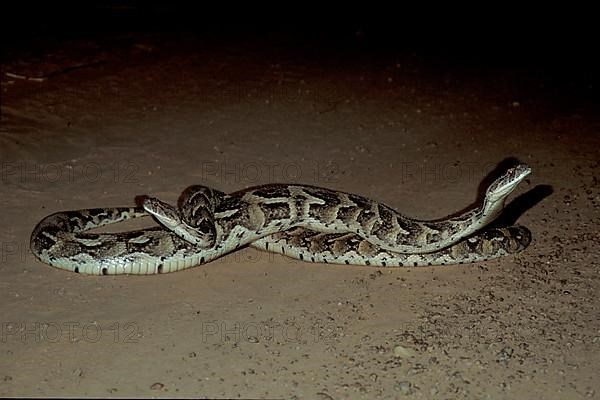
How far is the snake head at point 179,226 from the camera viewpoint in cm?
871

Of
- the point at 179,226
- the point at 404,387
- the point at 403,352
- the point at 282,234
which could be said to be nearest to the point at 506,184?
the point at 403,352

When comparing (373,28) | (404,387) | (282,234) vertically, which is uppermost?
(373,28)

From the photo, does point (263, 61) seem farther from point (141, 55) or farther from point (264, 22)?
point (264, 22)

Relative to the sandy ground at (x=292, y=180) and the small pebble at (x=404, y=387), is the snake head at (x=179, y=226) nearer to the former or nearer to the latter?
the sandy ground at (x=292, y=180)

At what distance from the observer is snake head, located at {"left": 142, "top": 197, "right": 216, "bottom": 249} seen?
8.71 m

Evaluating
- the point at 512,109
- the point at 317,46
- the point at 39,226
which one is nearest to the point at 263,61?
the point at 317,46

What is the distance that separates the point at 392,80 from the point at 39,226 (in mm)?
8384

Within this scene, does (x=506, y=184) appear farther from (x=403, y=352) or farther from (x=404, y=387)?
(x=404, y=387)

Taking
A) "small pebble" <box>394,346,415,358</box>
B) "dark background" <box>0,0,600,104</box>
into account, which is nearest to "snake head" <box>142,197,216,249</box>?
"small pebble" <box>394,346,415,358</box>

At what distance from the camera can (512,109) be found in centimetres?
1395

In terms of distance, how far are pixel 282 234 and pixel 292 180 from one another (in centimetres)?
184

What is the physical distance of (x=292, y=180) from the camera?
11109 mm

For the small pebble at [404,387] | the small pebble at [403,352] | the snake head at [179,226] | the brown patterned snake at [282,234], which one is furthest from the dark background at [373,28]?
the small pebble at [404,387]

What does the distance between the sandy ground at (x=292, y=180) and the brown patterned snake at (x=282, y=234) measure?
0.61 ft
